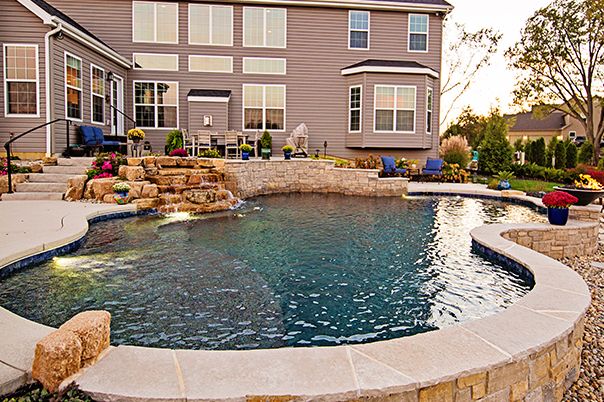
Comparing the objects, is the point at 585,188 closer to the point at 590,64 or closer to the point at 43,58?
→ the point at 43,58

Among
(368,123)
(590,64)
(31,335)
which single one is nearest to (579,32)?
(590,64)

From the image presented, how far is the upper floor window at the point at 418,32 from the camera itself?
18516 mm

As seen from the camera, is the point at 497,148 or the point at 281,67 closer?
the point at 281,67

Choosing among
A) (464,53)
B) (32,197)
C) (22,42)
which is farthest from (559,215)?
(464,53)

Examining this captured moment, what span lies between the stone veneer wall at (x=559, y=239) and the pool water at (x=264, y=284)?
2.97ft

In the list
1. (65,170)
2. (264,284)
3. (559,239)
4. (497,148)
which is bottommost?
(264,284)

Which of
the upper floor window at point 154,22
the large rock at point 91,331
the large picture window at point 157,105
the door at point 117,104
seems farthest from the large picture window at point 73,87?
the large rock at point 91,331

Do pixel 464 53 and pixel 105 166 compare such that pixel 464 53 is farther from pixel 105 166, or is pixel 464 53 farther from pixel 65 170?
pixel 65 170

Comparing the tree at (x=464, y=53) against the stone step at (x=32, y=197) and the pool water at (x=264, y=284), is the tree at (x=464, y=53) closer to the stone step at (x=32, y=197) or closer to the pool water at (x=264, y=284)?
the pool water at (x=264, y=284)

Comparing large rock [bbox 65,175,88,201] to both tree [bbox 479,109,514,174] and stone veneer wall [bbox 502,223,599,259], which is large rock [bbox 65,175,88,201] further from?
tree [bbox 479,109,514,174]

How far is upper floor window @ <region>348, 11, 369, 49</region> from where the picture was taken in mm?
18219

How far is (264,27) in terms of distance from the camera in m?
17.8

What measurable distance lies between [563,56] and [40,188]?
895 inches

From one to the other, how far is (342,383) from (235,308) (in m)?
2.22
